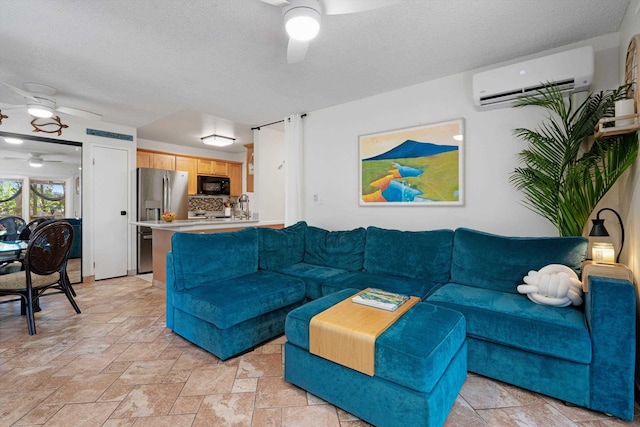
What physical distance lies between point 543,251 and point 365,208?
1799 mm

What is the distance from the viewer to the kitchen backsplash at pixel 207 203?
6.40 m

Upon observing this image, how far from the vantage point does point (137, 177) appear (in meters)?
4.82

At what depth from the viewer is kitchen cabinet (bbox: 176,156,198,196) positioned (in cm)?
598

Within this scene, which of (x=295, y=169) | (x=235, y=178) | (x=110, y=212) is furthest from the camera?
(x=235, y=178)

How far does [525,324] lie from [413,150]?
196 centimetres

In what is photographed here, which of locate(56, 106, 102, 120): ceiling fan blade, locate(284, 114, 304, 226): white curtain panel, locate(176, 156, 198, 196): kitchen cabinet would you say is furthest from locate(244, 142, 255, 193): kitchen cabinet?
locate(56, 106, 102, 120): ceiling fan blade

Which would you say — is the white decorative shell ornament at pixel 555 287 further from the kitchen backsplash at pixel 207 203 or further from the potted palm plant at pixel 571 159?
the kitchen backsplash at pixel 207 203

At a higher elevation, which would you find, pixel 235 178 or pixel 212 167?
pixel 212 167

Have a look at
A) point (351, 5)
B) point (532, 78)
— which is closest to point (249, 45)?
point (351, 5)

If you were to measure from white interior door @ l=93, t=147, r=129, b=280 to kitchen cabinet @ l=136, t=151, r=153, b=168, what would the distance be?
72 centimetres

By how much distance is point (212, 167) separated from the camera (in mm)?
6484

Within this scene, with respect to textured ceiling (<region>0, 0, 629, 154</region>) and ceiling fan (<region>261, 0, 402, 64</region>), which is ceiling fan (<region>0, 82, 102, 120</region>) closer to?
textured ceiling (<region>0, 0, 629, 154</region>)

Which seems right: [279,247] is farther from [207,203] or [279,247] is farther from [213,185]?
[207,203]

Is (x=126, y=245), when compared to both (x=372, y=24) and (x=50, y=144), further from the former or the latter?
(x=372, y=24)
